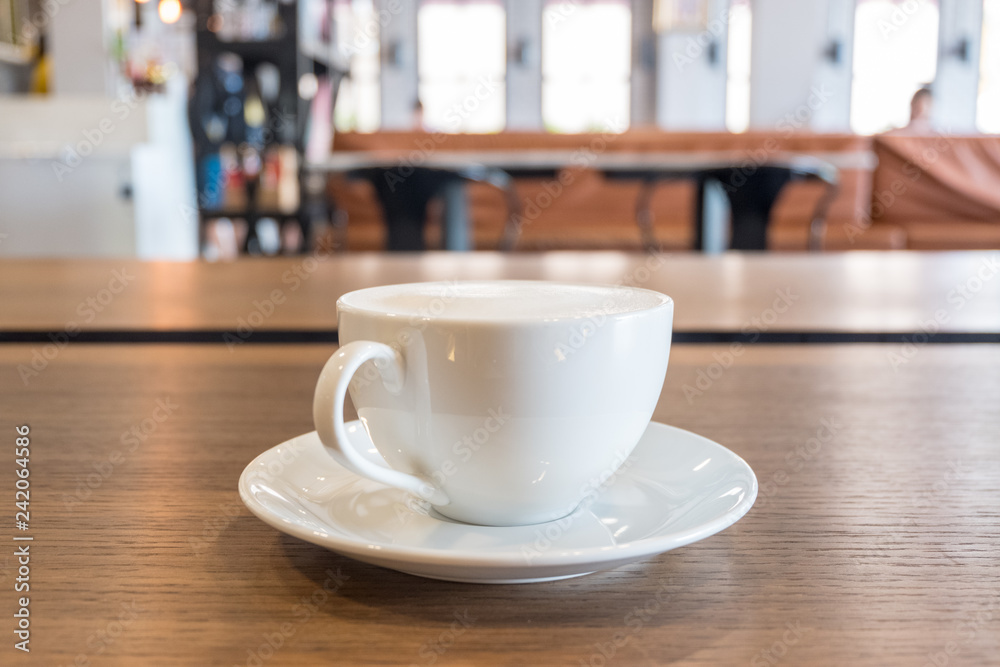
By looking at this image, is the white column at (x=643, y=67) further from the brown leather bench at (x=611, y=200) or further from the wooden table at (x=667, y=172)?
the wooden table at (x=667, y=172)

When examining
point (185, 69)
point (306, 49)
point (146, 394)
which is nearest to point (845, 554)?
point (146, 394)

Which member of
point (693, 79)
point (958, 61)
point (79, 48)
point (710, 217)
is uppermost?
point (958, 61)

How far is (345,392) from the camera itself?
0.20m

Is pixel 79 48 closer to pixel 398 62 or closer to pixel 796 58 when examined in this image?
pixel 398 62

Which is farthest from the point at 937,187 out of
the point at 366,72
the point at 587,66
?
the point at 366,72

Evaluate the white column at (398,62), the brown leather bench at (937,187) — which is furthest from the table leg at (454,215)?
the white column at (398,62)

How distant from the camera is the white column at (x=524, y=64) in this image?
639 centimetres

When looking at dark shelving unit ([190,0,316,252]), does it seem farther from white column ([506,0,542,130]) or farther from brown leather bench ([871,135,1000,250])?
white column ([506,0,542,130])

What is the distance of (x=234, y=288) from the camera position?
0.72 m

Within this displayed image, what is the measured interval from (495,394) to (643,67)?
6.65 meters

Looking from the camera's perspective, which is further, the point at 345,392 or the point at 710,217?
the point at 710,217

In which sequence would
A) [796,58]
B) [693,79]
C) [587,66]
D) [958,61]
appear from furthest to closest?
1. [587,66]
2. [693,79]
3. [958,61]
4. [796,58]

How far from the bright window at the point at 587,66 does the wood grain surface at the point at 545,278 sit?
5.68 metres

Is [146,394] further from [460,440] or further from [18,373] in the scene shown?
[460,440]
